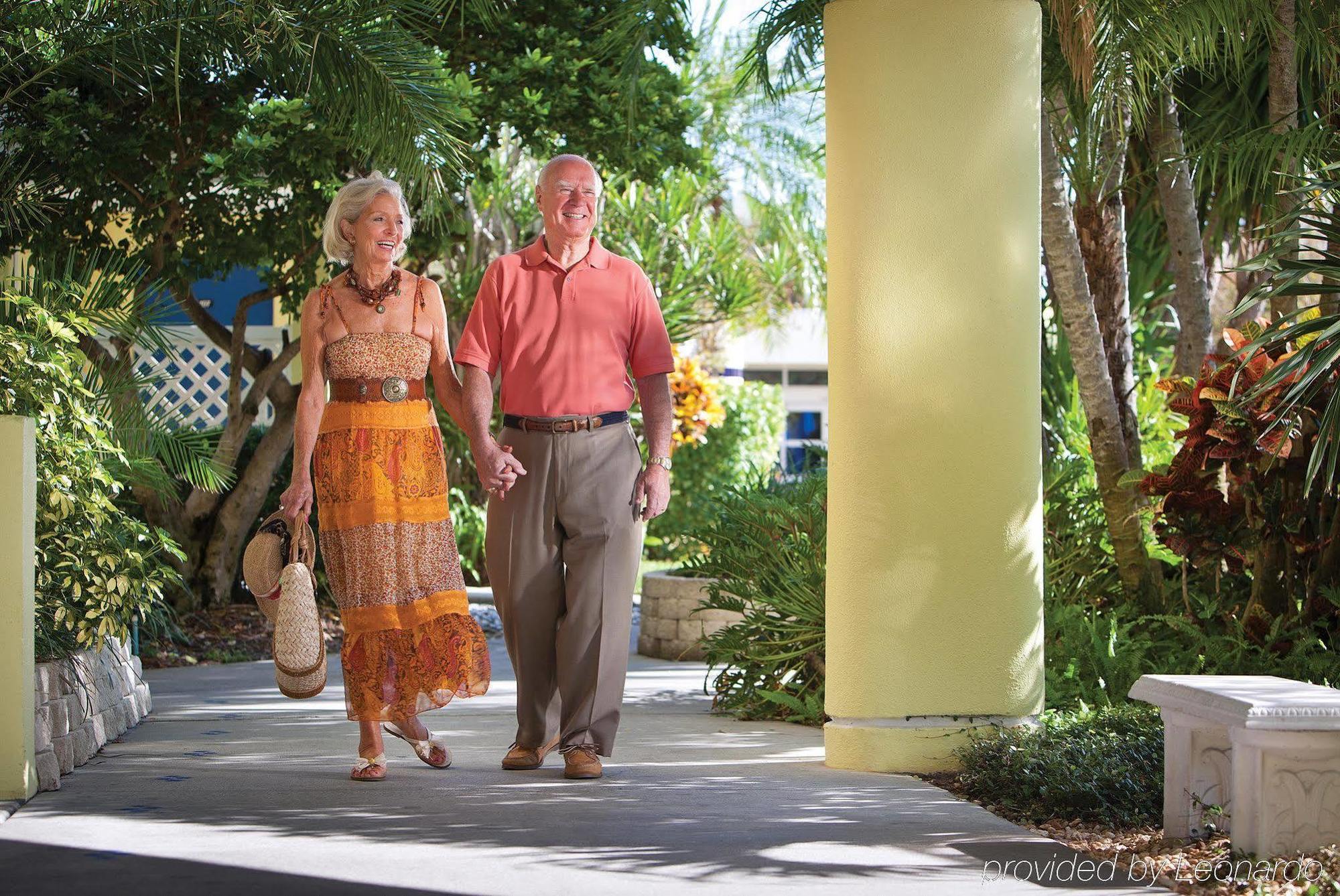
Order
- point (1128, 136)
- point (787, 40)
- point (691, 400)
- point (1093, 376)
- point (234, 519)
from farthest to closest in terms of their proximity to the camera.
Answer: point (691, 400)
point (234, 519)
point (787, 40)
point (1128, 136)
point (1093, 376)

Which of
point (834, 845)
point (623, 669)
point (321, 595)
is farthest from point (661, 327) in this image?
point (321, 595)

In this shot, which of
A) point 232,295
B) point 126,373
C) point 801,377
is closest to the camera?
point 126,373

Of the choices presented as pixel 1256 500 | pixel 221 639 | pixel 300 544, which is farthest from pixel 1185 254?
pixel 221 639

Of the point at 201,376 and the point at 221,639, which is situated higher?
the point at 201,376

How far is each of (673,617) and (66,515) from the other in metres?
4.81

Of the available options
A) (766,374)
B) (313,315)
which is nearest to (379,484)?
(313,315)

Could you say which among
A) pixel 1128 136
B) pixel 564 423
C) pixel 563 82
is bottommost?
pixel 564 423

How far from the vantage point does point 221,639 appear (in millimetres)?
10094

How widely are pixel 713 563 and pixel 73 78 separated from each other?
450 cm

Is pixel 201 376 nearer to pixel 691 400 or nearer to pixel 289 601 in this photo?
pixel 691 400

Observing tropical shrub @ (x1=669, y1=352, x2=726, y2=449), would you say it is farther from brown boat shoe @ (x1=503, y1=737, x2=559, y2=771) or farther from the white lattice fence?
brown boat shoe @ (x1=503, y1=737, x2=559, y2=771)

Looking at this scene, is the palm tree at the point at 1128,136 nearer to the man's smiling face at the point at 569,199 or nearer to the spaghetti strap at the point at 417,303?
the man's smiling face at the point at 569,199

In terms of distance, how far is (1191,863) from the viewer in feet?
12.4

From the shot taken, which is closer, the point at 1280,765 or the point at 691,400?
the point at 1280,765
